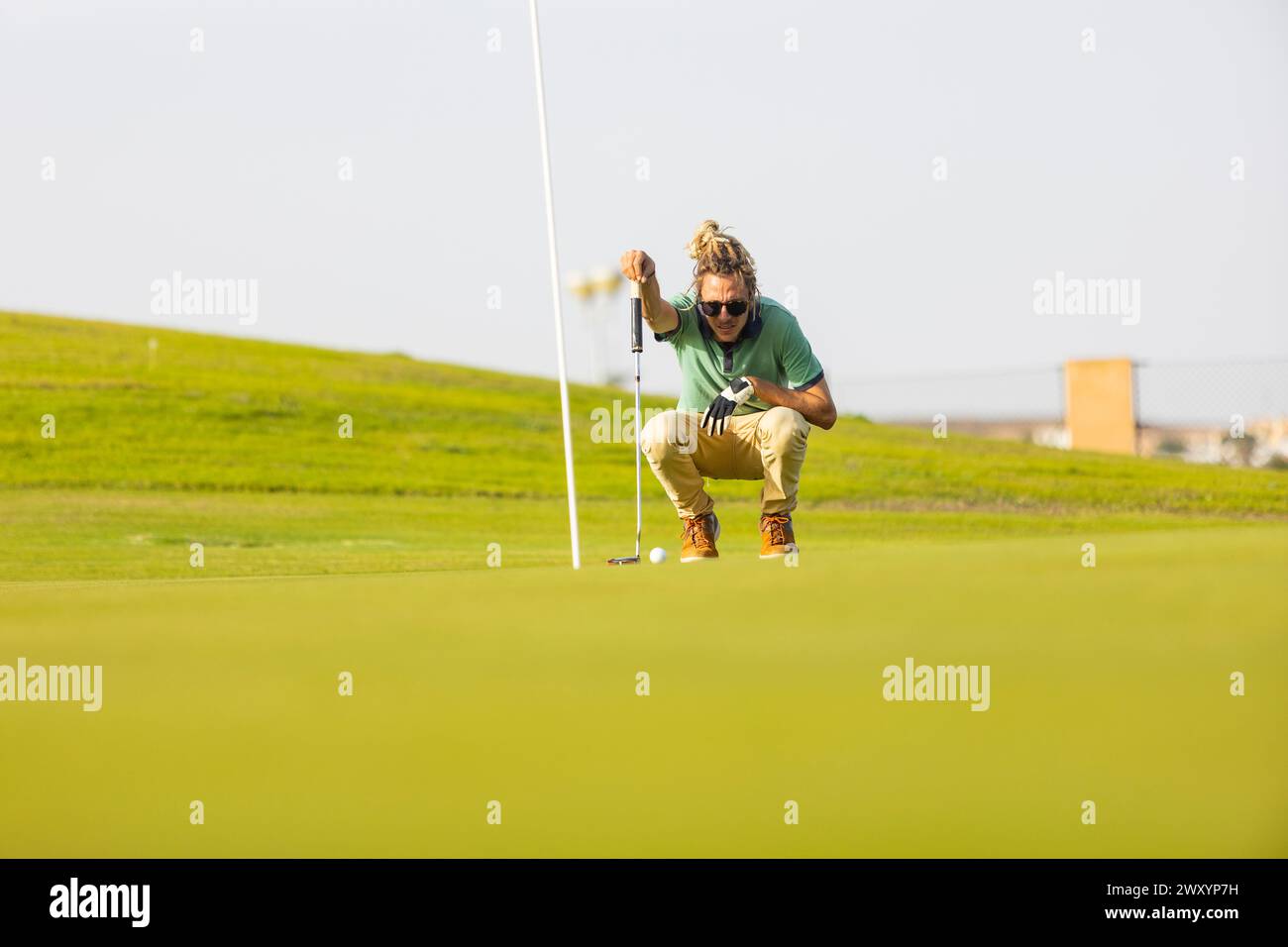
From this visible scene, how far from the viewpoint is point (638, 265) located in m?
5.89

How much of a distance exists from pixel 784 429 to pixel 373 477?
20178 mm

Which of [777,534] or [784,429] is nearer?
[784,429]

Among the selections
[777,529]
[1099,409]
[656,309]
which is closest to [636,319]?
[656,309]

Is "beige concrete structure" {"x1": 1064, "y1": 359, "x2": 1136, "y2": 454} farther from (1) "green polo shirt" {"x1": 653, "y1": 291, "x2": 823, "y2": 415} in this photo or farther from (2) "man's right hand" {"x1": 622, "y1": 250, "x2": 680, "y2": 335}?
(2) "man's right hand" {"x1": 622, "y1": 250, "x2": 680, "y2": 335}

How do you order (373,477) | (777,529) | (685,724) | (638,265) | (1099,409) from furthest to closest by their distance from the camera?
(1099,409)
(373,477)
(777,529)
(638,265)
(685,724)

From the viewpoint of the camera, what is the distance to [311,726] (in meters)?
3.41

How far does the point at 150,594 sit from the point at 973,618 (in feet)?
9.45

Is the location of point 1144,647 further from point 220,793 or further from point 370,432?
point 370,432

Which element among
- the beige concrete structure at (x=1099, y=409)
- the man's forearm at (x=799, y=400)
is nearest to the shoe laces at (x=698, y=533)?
the man's forearm at (x=799, y=400)

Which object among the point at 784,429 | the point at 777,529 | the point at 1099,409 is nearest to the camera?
the point at 784,429

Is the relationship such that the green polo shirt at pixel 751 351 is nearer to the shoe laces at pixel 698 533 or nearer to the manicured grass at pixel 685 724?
the shoe laces at pixel 698 533

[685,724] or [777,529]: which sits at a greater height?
[777,529]

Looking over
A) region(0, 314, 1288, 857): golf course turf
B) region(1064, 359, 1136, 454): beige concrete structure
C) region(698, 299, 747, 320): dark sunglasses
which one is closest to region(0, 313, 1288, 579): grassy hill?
region(1064, 359, 1136, 454): beige concrete structure

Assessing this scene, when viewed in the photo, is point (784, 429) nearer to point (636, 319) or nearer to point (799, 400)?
point (799, 400)
